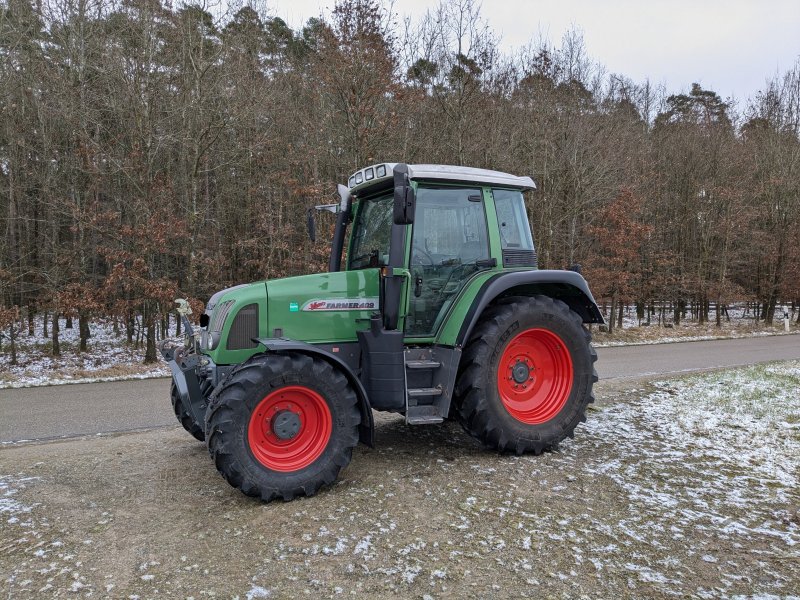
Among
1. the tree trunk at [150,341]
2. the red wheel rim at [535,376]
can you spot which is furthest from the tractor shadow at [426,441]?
the tree trunk at [150,341]

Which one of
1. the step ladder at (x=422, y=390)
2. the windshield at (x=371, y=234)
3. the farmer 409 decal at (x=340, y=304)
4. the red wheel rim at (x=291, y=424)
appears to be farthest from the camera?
the windshield at (x=371, y=234)

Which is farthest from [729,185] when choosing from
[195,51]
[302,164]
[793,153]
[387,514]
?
[387,514]

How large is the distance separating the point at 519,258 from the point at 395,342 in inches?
60.5

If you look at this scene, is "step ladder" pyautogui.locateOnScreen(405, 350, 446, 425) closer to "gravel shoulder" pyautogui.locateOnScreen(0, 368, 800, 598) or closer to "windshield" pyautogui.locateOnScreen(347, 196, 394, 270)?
"gravel shoulder" pyautogui.locateOnScreen(0, 368, 800, 598)

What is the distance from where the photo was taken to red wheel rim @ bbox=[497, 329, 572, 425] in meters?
5.01

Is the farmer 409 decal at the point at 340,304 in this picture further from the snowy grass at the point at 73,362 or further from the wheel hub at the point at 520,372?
the snowy grass at the point at 73,362

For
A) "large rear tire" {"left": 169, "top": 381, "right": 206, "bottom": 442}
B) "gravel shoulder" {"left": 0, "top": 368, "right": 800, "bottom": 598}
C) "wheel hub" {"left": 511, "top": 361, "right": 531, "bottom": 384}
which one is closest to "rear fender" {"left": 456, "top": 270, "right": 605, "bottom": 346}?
"wheel hub" {"left": 511, "top": 361, "right": 531, "bottom": 384}

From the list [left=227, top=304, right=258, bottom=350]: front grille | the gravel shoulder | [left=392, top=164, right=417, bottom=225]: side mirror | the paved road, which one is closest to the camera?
the gravel shoulder

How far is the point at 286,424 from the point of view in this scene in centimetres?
397

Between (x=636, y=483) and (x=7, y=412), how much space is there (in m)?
7.93

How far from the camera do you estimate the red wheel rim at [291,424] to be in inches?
154

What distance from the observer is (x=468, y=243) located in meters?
4.91

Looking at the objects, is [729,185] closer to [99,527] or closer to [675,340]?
[675,340]

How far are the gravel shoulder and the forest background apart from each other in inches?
332
